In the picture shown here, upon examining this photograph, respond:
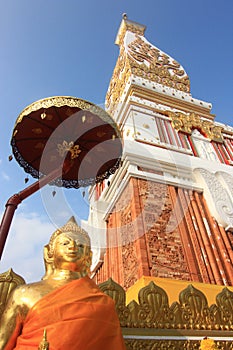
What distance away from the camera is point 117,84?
442 inches

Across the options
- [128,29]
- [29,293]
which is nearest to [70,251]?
[29,293]

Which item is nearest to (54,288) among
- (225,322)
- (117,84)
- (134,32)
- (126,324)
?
(126,324)

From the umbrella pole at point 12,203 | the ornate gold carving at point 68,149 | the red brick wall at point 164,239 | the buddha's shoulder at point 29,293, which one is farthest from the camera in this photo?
the red brick wall at point 164,239

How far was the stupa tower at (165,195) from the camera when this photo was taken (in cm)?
544

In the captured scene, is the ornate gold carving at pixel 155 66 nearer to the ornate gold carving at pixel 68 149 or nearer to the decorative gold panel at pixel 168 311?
the ornate gold carving at pixel 68 149

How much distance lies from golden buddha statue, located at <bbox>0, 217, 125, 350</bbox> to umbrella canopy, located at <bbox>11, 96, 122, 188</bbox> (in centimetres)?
208

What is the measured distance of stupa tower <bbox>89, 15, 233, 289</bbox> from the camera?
5.44m

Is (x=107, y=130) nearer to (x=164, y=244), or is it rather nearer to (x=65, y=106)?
(x=65, y=106)

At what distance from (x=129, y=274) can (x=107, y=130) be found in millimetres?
2727

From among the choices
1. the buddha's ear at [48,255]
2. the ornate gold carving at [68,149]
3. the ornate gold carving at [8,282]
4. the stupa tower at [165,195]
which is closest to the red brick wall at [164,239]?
the stupa tower at [165,195]

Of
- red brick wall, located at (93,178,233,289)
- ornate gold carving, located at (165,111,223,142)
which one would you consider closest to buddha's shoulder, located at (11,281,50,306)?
red brick wall, located at (93,178,233,289)

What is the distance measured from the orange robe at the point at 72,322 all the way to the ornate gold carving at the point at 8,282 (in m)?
0.40

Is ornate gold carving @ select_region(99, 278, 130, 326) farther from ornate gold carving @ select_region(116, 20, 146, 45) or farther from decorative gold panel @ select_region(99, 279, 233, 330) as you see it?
ornate gold carving @ select_region(116, 20, 146, 45)

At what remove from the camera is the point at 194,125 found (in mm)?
9344
